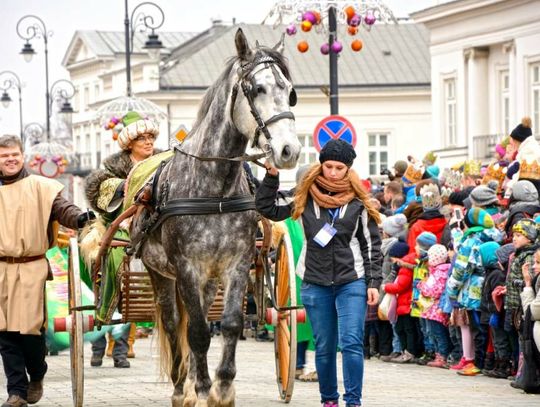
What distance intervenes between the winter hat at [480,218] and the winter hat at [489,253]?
0.24m

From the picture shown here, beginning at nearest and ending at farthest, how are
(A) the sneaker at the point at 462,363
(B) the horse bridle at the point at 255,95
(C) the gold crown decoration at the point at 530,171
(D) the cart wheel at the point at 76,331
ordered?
(B) the horse bridle at the point at 255,95 → (D) the cart wheel at the point at 76,331 → (A) the sneaker at the point at 462,363 → (C) the gold crown decoration at the point at 530,171

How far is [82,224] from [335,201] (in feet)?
7.03

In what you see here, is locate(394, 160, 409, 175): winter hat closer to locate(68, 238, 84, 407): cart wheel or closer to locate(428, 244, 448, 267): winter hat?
locate(428, 244, 448, 267): winter hat

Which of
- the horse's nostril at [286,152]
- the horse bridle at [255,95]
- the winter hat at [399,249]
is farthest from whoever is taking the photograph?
the winter hat at [399,249]

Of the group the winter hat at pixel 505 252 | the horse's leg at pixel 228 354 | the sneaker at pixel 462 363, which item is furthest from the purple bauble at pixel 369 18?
the horse's leg at pixel 228 354

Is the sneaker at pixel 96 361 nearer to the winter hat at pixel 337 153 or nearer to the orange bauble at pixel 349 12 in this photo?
the winter hat at pixel 337 153

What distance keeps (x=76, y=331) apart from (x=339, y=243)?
2.32 m

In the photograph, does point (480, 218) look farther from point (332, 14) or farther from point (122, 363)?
point (332, 14)

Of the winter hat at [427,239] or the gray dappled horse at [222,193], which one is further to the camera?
the winter hat at [427,239]

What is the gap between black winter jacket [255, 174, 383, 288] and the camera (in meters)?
10.2

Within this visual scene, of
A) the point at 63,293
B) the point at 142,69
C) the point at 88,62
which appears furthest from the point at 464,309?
the point at 88,62

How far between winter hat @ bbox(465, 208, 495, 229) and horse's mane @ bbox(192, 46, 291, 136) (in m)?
4.42

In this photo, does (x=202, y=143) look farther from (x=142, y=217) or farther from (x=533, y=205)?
(x=533, y=205)

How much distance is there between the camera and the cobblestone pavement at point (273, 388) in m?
12.0
